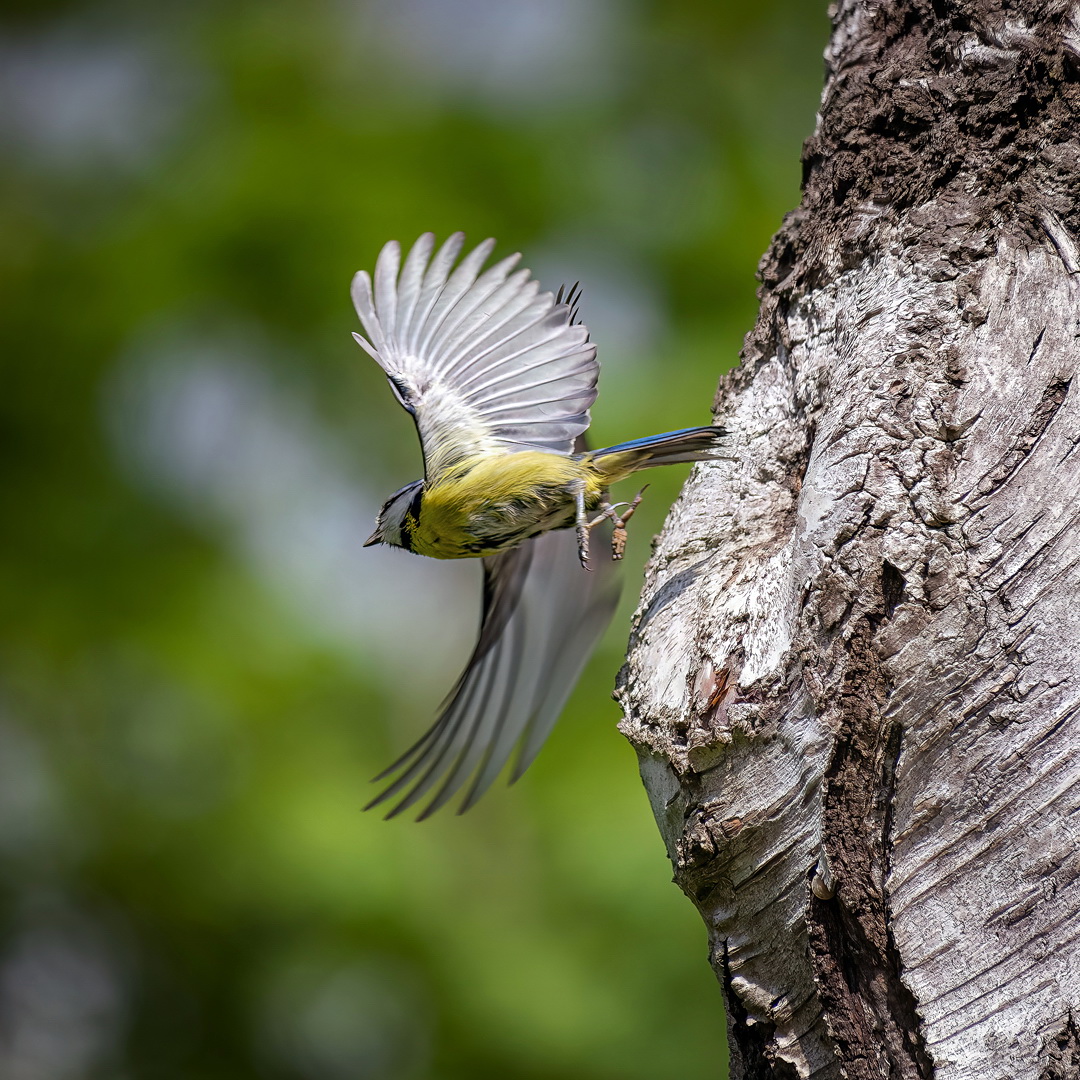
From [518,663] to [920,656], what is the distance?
57.3 inches

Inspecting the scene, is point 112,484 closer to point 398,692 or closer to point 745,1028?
point 398,692

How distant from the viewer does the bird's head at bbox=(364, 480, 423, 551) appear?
279 centimetres

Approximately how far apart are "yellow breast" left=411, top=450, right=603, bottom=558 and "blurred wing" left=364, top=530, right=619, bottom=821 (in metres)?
0.24

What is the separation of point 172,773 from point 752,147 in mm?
3395

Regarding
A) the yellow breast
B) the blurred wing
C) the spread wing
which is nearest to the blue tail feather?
the spread wing

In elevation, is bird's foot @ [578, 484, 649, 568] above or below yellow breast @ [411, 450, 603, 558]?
below

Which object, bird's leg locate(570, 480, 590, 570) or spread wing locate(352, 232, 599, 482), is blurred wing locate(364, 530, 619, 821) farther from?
spread wing locate(352, 232, 599, 482)

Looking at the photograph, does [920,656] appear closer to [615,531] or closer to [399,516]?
[615,531]

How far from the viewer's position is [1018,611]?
1.58 metres

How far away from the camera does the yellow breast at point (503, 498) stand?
2582mm

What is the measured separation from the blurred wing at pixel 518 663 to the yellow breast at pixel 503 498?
245mm

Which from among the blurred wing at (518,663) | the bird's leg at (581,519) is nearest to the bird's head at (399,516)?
the blurred wing at (518,663)

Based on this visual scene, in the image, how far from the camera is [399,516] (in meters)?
2.84

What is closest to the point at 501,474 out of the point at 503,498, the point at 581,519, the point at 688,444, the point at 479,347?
the point at 503,498
